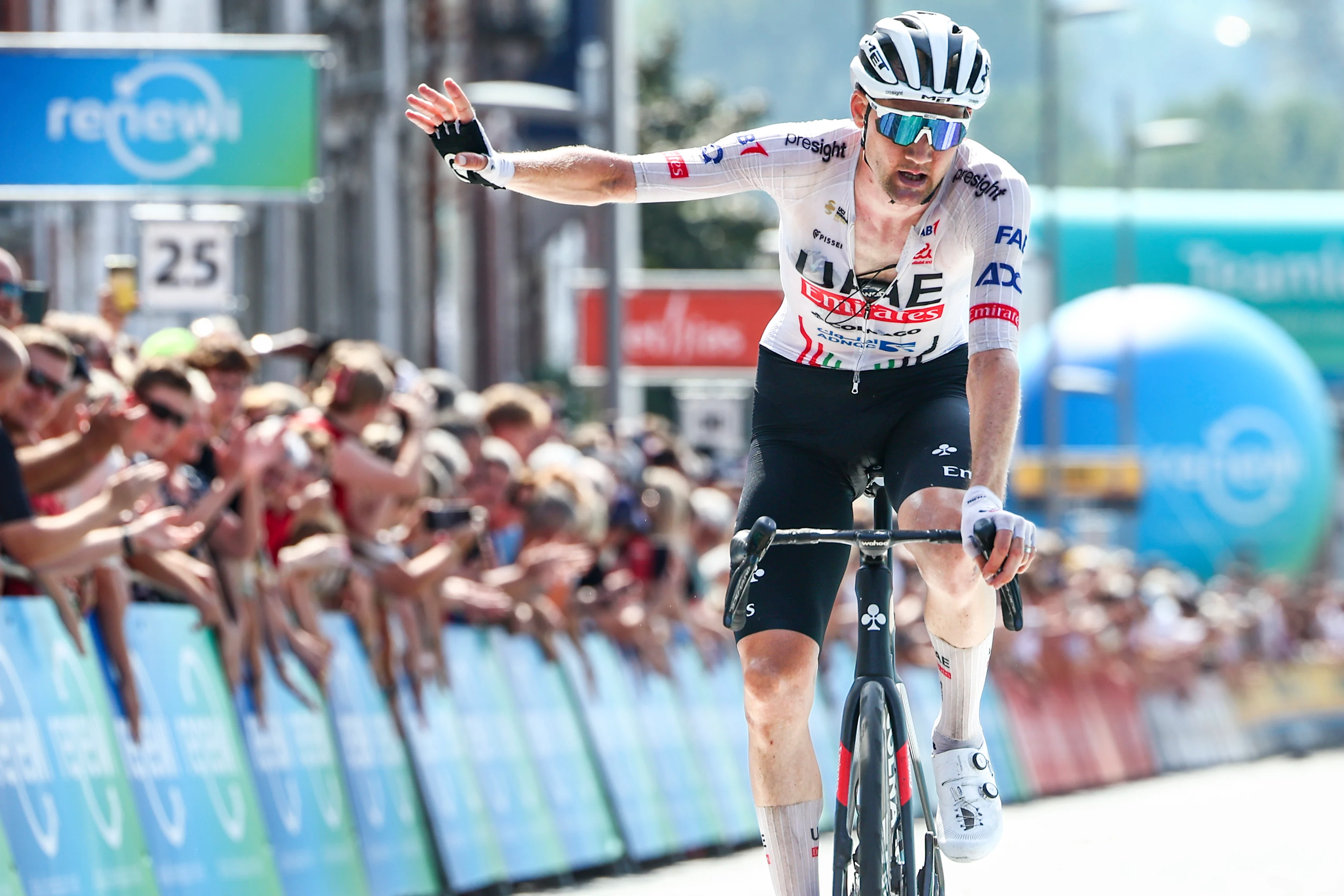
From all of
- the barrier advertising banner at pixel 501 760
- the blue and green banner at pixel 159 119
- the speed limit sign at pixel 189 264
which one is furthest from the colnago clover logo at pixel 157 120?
the barrier advertising banner at pixel 501 760

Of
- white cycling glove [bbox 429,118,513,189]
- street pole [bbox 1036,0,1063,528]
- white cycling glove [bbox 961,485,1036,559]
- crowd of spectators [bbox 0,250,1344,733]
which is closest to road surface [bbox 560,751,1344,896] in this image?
crowd of spectators [bbox 0,250,1344,733]

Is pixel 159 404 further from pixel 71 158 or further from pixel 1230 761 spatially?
pixel 1230 761

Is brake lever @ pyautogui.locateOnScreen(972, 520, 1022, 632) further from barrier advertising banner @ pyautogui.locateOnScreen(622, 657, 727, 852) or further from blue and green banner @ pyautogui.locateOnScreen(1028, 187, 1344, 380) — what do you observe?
blue and green banner @ pyautogui.locateOnScreen(1028, 187, 1344, 380)

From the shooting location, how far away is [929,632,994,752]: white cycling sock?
23.1 feet

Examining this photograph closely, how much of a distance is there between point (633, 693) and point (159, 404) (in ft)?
17.9

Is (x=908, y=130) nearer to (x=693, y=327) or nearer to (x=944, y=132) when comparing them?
(x=944, y=132)

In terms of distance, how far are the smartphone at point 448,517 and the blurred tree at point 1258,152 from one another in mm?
167383

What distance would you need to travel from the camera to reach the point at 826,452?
23.3 ft

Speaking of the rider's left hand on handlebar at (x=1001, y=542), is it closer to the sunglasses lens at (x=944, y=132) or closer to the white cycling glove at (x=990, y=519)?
the white cycling glove at (x=990, y=519)

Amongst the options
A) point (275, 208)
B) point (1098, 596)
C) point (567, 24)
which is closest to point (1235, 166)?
point (567, 24)

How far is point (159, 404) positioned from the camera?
885 cm

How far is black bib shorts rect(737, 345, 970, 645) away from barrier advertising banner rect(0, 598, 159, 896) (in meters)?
2.54

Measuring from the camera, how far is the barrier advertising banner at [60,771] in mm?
7980

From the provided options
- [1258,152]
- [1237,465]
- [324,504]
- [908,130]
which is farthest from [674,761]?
[1258,152]
